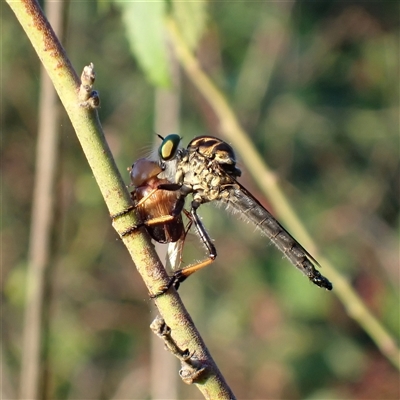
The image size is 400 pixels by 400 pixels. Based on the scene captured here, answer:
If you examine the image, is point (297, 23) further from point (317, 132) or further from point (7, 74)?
point (7, 74)

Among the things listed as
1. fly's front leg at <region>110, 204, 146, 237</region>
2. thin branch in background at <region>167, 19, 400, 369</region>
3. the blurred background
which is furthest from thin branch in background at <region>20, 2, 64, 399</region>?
the blurred background

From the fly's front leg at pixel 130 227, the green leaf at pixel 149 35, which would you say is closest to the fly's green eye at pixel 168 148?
the green leaf at pixel 149 35

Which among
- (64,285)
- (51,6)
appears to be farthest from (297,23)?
(51,6)

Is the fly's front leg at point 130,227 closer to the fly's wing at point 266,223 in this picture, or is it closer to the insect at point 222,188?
the insect at point 222,188

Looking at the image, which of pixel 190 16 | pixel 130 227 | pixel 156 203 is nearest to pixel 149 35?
pixel 190 16

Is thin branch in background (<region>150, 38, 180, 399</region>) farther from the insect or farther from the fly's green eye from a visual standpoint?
the fly's green eye

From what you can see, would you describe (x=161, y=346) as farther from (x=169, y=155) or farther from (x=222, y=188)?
(x=169, y=155)
